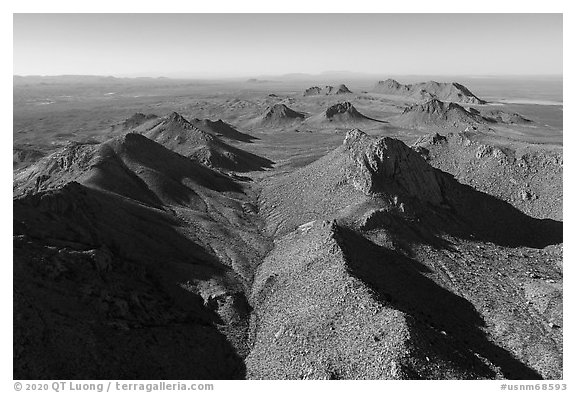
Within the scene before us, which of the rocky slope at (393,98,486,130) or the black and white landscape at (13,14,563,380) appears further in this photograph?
the rocky slope at (393,98,486,130)

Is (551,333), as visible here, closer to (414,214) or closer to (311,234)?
(414,214)

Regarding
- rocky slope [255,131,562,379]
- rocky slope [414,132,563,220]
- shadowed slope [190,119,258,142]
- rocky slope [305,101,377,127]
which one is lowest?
rocky slope [255,131,562,379]

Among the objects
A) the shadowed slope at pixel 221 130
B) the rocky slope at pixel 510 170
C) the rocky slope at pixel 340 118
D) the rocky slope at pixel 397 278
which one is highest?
the rocky slope at pixel 340 118

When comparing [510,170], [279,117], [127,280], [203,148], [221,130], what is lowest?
[127,280]

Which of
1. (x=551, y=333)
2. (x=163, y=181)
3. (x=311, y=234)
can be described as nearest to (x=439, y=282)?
(x=551, y=333)

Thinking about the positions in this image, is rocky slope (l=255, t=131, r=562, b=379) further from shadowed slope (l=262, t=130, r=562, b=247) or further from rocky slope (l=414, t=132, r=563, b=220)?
rocky slope (l=414, t=132, r=563, b=220)

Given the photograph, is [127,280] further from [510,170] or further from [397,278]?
[510,170]

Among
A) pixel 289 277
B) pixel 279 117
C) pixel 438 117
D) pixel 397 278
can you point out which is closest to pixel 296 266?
pixel 289 277

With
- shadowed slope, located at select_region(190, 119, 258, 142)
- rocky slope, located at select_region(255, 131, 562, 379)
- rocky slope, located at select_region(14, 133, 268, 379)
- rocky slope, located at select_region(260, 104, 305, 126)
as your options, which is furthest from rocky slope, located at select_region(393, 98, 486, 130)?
rocky slope, located at select_region(14, 133, 268, 379)

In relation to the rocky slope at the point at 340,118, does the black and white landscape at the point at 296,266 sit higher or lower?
lower

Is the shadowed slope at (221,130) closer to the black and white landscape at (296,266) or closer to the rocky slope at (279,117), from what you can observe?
the rocky slope at (279,117)

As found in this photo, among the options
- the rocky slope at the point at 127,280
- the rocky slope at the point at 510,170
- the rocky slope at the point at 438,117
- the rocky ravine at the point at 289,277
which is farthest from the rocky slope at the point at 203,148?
the rocky slope at the point at 438,117
